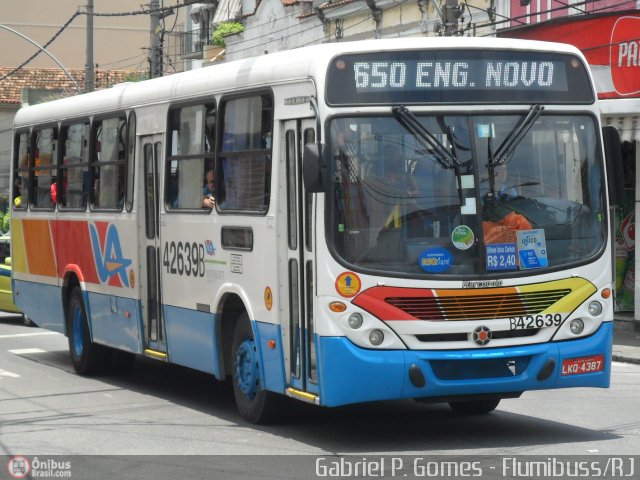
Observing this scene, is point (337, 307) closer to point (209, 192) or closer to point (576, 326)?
point (576, 326)

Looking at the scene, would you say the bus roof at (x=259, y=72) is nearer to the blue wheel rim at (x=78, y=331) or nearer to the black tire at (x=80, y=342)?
the black tire at (x=80, y=342)

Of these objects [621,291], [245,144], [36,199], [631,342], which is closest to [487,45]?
[245,144]

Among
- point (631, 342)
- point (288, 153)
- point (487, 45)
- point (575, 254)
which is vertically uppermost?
point (487, 45)

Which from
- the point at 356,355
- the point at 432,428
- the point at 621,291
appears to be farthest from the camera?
the point at 621,291

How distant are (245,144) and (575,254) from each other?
2.93 meters

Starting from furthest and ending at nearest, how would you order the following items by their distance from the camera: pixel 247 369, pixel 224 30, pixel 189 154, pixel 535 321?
pixel 224 30 < pixel 189 154 < pixel 247 369 < pixel 535 321

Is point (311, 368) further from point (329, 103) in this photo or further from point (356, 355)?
point (329, 103)

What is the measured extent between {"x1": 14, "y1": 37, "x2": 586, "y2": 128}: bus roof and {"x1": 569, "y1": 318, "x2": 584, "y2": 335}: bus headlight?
2.07 metres

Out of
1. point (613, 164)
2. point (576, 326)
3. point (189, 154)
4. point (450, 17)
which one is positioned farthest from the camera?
point (450, 17)

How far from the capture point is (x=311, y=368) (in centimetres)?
1027

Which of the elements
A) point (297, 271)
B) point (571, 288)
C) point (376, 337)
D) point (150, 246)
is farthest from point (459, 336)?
point (150, 246)

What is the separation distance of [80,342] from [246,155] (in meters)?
5.49

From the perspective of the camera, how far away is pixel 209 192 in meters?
12.1

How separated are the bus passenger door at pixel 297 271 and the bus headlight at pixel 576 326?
197 centimetres
